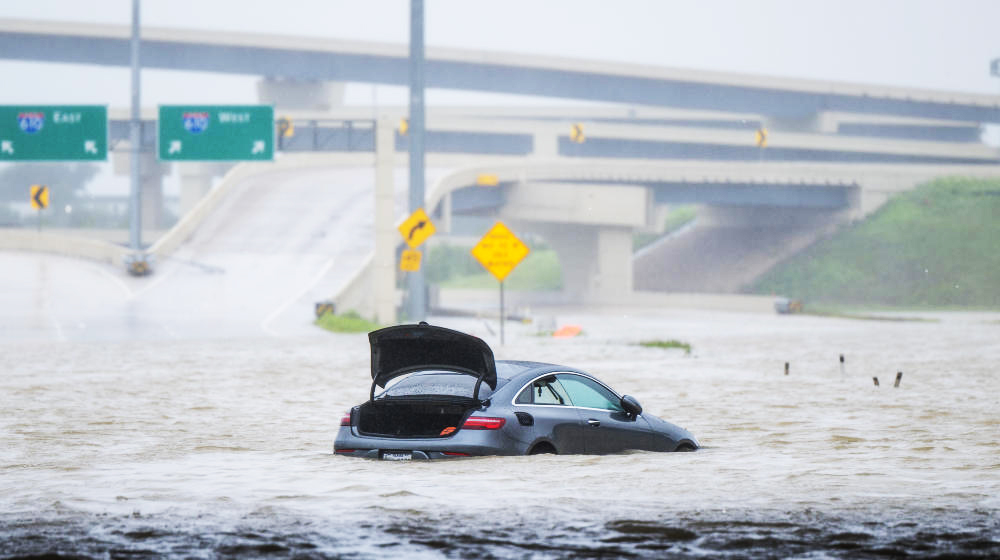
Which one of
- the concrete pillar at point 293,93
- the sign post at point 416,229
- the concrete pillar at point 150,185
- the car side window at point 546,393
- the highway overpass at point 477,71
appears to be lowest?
the car side window at point 546,393

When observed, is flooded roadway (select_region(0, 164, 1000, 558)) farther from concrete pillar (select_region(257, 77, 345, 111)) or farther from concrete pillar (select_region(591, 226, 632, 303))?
concrete pillar (select_region(257, 77, 345, 111))

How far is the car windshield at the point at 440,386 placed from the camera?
12.0m

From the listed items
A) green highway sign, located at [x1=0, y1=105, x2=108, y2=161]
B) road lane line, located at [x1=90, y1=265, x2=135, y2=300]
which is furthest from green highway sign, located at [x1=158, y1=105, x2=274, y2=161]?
road lane line, located at [x1=90, y1=265, x2=135, y2=300]

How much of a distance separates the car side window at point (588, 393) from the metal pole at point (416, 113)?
67.8ft

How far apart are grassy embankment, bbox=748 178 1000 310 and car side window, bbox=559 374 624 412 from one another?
60825 millimetres

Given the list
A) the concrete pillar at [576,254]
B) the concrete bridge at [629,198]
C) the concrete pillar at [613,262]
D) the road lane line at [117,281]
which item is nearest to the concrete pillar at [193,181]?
the concrete bridge at [629,198]

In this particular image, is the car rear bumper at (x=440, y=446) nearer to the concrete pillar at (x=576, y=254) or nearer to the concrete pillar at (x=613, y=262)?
the concrete pillar at (x=613, y=262)

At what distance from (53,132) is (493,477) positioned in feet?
138

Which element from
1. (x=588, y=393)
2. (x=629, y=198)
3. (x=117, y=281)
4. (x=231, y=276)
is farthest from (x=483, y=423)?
(x=629, y=198)

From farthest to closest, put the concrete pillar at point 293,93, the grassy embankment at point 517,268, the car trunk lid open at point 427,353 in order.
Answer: the grassy embankment at point 517,268 < the concrete pillar at point 293,93 < the car trunk lid open at point 427,353

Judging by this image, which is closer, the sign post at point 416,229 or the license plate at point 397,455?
the license plate at point 397,455

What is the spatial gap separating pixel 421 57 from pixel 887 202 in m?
58.6

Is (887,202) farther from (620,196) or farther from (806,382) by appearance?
(806,382)

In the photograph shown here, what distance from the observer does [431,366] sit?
12.4 meters
